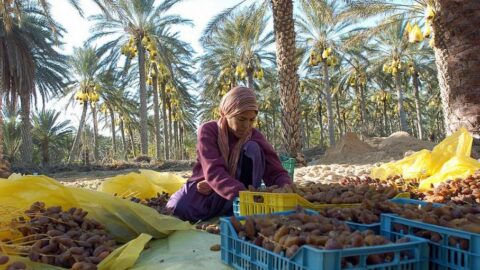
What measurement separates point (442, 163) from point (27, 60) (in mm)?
16485

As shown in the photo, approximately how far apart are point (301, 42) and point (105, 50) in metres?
10.1

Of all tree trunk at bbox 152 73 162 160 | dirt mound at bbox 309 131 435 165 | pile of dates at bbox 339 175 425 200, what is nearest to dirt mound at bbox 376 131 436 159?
dirt mound at bbox 309 131 435 165

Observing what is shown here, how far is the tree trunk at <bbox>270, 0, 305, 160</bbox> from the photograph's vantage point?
11.3 m

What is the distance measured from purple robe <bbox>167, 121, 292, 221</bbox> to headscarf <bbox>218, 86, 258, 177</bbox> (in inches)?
1.7

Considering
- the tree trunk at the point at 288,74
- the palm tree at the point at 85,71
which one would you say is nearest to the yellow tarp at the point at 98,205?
the tree trunk at the point at 288,74

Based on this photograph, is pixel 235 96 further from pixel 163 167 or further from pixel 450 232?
pixel 163 167

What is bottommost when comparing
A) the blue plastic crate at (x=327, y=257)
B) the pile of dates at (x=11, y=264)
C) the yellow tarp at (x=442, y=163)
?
the pile of dates at (x=11, y=264)

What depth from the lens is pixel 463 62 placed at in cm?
696

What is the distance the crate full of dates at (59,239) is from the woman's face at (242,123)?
1170 millimetres

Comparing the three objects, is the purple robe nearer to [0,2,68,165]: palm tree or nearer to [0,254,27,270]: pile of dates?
[0,254,27,270]: pile of dates

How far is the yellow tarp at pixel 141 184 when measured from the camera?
4491 millimetres

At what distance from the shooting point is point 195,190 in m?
3.73

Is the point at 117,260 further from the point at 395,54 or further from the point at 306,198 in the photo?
the point at 395,54

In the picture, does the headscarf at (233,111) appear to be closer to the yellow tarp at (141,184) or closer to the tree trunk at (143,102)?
→ the yellow tarp at (141,184)
